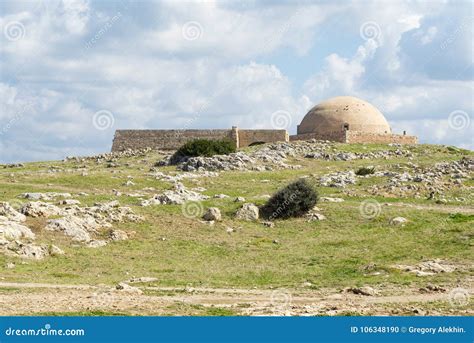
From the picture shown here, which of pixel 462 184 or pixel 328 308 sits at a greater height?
pixel 462 184

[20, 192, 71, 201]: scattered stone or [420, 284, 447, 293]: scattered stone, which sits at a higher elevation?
[20, 192, 71, 201]: scattered stone

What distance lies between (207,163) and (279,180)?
572cm

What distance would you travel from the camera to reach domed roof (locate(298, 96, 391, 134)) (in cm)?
6097

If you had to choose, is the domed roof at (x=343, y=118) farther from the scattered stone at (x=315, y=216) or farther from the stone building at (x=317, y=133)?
the scattered stone at (x=315, y=216)

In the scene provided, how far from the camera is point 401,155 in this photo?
166 feet

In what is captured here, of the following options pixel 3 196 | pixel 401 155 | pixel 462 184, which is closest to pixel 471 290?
pixel 462 184

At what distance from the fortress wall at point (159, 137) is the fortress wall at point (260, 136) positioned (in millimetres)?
1106

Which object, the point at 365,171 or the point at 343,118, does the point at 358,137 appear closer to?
the point at 343,118

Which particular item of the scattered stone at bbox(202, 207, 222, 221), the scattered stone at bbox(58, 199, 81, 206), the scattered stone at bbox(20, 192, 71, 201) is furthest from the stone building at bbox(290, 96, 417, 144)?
the scattered stone at bbox(58, 199, 81, 206)

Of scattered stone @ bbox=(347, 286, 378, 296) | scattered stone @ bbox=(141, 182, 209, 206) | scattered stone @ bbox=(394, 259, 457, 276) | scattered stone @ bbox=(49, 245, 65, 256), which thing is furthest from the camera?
scattered stone @ bbox=(141, 182, 209, 206)

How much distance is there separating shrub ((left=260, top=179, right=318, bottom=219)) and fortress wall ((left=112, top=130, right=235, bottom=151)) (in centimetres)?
3005

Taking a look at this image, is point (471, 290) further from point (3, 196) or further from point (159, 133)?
point (159, 133)

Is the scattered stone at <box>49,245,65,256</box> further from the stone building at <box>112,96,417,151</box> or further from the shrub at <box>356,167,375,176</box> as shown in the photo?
the stone building at <box>112,96,417,151</box>

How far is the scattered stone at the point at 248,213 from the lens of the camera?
28.8 m
